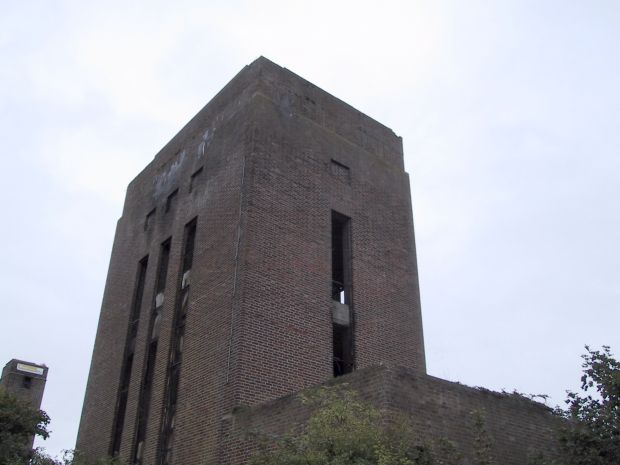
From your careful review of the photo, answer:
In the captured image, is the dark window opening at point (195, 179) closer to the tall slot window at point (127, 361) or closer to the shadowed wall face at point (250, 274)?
the shadowed wall face at point (250, 274)

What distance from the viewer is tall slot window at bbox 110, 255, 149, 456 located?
1969 centimetres

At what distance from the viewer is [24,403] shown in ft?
62.0

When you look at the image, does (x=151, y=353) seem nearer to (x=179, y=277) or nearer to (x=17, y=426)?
(x=179, y=277)

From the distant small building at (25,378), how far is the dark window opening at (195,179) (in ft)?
73.8

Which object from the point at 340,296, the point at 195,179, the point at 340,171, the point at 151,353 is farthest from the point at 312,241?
the point at 151,353

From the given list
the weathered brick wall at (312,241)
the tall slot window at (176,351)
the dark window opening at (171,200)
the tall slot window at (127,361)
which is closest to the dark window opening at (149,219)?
the dark window opening at (171,200)

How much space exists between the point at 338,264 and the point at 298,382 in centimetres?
522

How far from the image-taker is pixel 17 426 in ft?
58.9

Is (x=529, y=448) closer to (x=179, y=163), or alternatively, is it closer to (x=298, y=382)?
(x=298, y=382)

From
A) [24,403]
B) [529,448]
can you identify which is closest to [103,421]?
[24,403]

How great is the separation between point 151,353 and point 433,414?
1009 centimetres

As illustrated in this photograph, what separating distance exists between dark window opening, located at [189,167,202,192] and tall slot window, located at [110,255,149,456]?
10.0ft

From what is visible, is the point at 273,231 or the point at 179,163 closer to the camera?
the point at 273,231

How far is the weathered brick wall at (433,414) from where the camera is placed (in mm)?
12258
